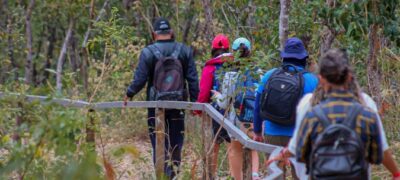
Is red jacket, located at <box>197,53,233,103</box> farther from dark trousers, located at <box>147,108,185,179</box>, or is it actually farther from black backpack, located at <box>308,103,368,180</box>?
black backpack, located at <box>308,103,368,180</box>

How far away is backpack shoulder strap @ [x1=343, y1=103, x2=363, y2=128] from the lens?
531 centimetres

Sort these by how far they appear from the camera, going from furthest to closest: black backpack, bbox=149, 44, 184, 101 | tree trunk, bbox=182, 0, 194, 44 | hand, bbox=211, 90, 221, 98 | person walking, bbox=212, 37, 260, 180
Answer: tree trunk, bbox=182, 0, 194, 44 → black backpack, bbox=149, 44, 184, 101 → hand, bbox=211, 90, 221, 98 → person walking, bbox=212, 37, 260, 180

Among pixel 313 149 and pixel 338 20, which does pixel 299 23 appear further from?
pixel 313 149

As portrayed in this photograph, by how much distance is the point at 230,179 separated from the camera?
9.22 m

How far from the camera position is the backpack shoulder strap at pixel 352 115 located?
5.31 meters

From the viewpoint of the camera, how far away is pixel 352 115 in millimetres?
5332

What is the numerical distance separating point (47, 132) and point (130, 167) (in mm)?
5164

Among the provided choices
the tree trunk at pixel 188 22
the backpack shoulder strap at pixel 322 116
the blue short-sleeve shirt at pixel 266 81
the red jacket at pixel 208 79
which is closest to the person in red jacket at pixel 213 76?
the red jacket at pixel 208 79

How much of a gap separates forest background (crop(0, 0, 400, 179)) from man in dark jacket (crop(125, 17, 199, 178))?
235 millimetres

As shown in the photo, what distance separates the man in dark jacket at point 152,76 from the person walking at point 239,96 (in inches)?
22.1

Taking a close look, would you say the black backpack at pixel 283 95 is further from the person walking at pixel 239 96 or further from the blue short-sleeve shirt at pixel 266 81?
the person walking at pixel 239 96

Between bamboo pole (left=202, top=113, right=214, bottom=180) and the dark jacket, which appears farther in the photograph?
the dark jacket

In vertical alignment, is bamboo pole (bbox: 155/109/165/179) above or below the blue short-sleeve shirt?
below

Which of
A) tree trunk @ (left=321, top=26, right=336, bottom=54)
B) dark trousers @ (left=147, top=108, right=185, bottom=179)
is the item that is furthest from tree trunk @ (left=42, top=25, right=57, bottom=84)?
dark trousers @ (left=147, top=108, right=185, bottom=179)
